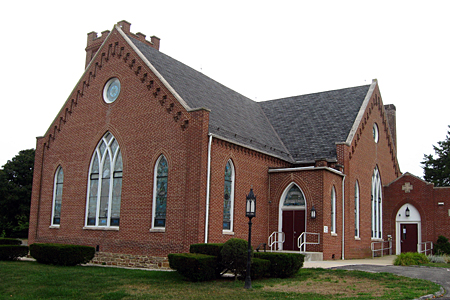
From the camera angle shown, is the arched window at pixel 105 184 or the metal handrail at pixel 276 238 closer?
the arched window at pixel 105 184

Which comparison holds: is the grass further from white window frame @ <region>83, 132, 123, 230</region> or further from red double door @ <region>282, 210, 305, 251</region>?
red double door @ <region>282, 210, 305, 251</region>

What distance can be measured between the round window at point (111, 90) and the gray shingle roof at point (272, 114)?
7.16ft

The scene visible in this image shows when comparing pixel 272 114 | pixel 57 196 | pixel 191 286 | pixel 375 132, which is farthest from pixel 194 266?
pixel 375 132

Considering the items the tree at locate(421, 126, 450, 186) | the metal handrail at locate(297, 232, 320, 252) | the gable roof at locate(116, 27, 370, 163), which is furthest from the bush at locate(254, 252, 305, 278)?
the tree at locate(421, 126, 450, 186)

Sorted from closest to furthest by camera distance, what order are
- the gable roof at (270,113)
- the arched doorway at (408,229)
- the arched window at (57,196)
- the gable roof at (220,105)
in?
1. the gable roof at (220,105)
2. the gable roof at (270,113)
3. the arched window at (57,196)
4. the arched doorway at (408,229)

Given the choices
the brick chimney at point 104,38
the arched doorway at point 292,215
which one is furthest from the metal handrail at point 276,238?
the brick chimney at point 104,38

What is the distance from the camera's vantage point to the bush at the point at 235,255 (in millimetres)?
14664

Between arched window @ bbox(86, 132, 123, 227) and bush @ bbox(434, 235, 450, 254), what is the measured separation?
18.7 metres

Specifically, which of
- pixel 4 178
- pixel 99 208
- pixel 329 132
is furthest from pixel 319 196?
pixel 4 178

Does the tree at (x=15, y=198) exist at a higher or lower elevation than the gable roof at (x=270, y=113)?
lower

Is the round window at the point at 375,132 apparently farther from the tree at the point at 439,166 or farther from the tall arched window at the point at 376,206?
the tree at the point at 439,166

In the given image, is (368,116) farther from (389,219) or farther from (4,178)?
(4,178)

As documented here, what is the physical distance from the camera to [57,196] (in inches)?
1011

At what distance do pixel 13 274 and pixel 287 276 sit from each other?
958 cm
